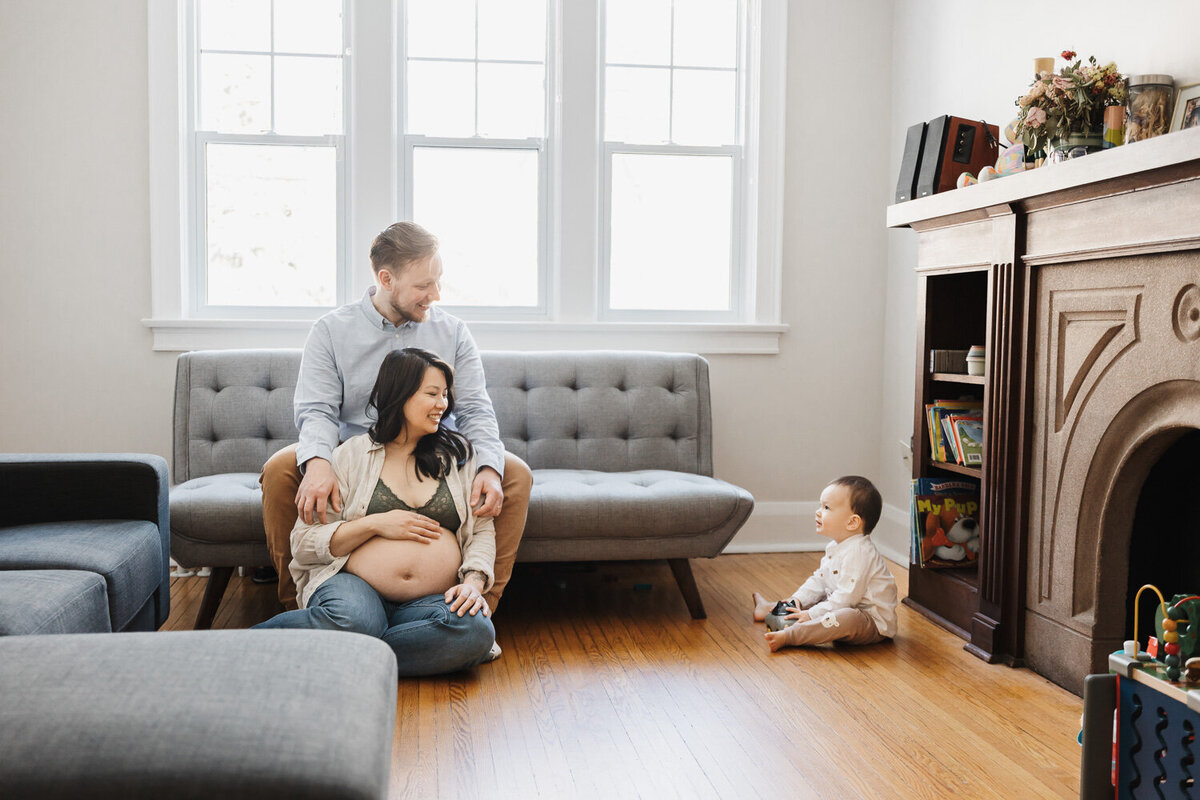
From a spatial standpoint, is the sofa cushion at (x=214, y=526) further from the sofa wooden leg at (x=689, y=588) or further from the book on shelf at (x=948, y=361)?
the book on shelf at (x=948, y=361)

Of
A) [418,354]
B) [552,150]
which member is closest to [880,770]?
[418,354]

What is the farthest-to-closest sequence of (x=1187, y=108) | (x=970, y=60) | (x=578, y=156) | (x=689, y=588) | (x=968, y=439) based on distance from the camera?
(x=578, y=156) → (x=970, y=60) → (x=689, y=588) → (x=968, y=439) → (x=1187, y=108)

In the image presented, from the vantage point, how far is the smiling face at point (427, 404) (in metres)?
2.52

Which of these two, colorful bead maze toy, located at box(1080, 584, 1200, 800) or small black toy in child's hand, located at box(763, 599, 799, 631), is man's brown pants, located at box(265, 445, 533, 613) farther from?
colorful bead maze toy, located at box(1080, 584, 1200, 800)

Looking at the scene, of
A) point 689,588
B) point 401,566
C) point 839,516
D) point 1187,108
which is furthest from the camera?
point 689,588

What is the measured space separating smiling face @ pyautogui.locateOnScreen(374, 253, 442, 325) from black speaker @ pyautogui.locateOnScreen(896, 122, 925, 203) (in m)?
1.56

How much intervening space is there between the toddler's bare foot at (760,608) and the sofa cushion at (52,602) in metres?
1.83

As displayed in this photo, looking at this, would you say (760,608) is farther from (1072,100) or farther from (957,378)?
(1072,100)

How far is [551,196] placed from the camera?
12.7 feet

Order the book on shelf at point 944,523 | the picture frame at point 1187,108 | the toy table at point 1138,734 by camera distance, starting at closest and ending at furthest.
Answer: the toy table at point 1138,734, the picture frame at point 1187,108, the book on shelf at point 944,523

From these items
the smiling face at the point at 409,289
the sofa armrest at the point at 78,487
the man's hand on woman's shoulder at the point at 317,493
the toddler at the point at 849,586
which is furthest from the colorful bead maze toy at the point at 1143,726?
the sofa armrest at the point at 78,487

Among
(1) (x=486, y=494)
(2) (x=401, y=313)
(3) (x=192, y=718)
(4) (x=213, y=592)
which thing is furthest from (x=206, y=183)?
(3) (x=192, y=718)

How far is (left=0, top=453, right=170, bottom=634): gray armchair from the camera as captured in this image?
6.14 ft

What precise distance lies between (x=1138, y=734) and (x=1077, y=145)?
151 cm
